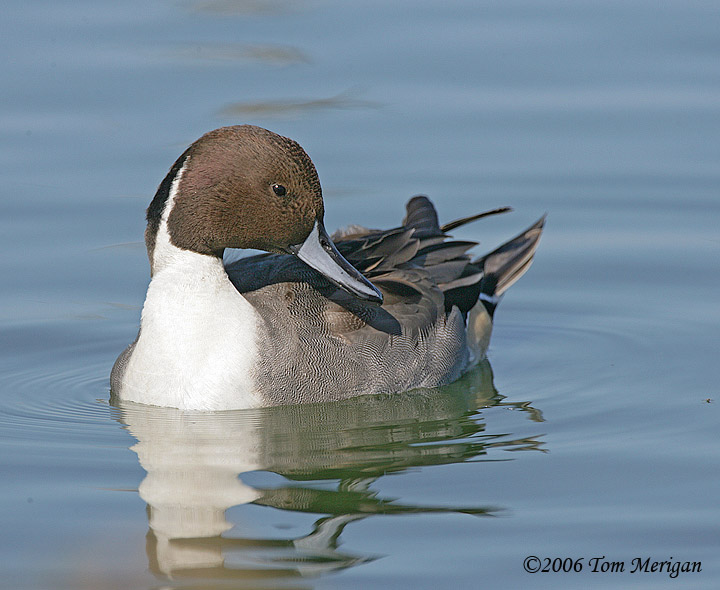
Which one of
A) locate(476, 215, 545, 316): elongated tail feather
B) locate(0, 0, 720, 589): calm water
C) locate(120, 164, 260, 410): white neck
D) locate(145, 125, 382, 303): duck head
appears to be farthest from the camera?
locate(476, 215, 545, 316): elongated tail feather

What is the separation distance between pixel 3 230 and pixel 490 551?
497 cm

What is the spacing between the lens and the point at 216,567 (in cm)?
557

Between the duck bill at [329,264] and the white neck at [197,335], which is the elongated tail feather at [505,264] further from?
the white neck at [197,335]

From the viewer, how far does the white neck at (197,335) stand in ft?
22.9

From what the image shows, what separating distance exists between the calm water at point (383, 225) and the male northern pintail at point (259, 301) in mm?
170

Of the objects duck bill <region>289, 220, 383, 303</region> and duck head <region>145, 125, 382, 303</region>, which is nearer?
duck head <region>145, 125, 382, 303</region>

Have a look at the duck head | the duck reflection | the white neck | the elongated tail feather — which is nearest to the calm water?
the duck reflection

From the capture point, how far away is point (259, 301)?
7258 millimetres

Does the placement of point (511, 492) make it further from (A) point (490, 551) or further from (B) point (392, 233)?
(B) point (392, 233)

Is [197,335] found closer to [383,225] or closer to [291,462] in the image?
[291,462]

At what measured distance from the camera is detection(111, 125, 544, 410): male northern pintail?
270 inches

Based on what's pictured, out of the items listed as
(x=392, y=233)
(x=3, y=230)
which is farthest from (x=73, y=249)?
(x=392, y=233)

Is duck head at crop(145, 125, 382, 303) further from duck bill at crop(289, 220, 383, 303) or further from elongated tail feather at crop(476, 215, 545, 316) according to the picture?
elongated tail feather at crop(476, 215, 545, 316)

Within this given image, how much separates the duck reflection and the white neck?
121 mm
